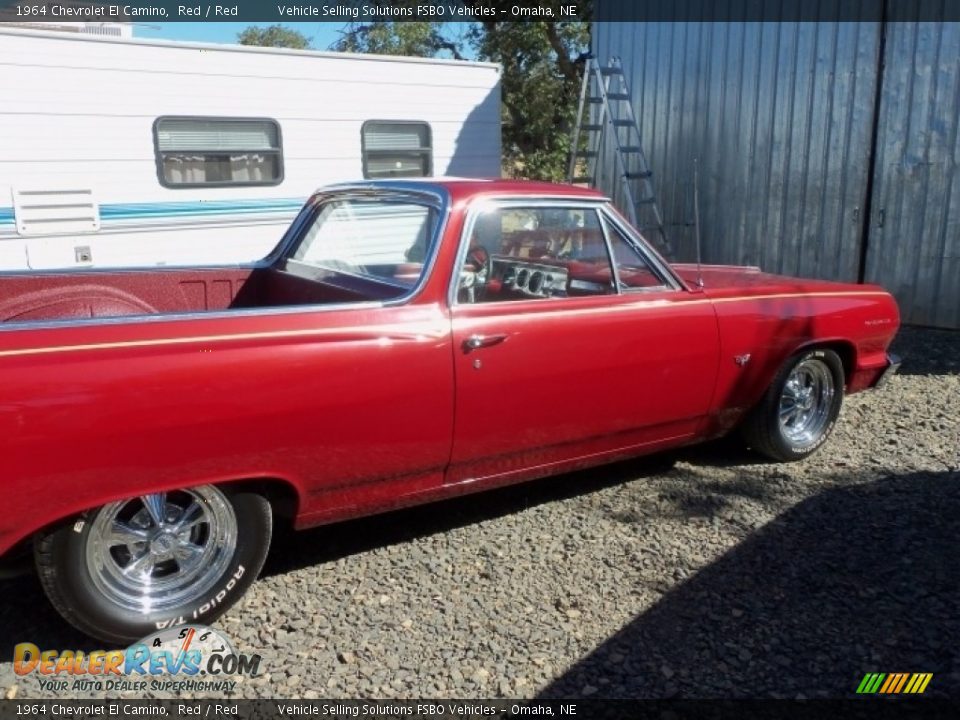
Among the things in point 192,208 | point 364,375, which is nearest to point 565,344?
point 364,375

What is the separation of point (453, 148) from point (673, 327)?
481cm

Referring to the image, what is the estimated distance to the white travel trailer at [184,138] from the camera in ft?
18.9

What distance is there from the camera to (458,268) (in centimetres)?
331

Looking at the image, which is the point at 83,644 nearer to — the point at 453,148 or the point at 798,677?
the point at 798,677

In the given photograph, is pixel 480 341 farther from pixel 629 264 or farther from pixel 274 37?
pixel 274 37

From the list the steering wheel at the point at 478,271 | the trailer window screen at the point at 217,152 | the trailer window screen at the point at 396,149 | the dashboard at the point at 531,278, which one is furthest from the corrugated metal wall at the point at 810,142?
the steering wheel at the point at 478,271

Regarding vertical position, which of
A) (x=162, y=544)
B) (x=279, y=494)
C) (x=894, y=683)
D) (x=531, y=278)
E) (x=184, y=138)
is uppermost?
(x=184, y=138)

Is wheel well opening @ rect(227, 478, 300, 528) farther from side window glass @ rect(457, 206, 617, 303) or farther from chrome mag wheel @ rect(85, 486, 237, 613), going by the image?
side window glass @ rect(457, 206, 617, 303)

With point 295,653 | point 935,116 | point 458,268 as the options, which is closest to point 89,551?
point 295,653

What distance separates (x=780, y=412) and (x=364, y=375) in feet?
8.06

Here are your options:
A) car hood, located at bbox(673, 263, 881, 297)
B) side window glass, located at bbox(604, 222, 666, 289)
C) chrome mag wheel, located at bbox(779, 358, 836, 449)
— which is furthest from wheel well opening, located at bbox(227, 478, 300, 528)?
chrome mag wheel, located at bbox(779, 358, 836, 449)

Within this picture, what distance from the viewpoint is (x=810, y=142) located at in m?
8.52

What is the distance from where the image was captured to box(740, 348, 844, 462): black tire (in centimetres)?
436

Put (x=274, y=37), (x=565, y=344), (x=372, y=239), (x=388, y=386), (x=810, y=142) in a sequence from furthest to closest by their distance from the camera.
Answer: (x=274, y=37)
(x=810, y=142)
(x=372, y=239)
(x=565, y=344)
(x=388, y=386)
